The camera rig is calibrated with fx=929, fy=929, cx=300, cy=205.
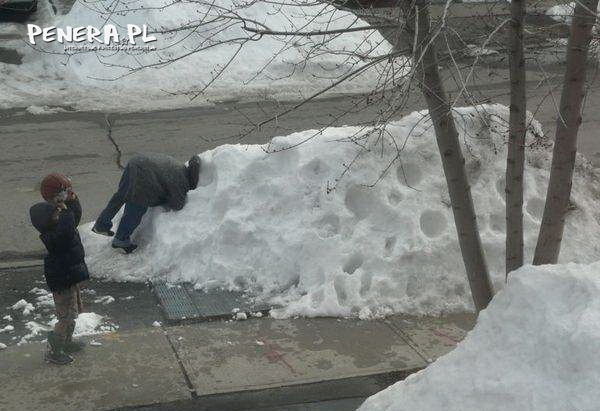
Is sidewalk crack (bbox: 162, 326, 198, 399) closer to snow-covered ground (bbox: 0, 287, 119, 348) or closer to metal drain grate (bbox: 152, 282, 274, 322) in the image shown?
metal drain grate (bbox: 152, 282, 274, 322)

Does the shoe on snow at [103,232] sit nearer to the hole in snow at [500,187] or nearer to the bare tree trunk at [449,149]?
the hole in snow at [500,187]

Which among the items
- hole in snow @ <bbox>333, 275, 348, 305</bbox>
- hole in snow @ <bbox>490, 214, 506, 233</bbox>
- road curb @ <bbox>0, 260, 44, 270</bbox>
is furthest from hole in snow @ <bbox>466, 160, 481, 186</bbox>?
road curb @ <bbox>0, 260, 44, 270</bbox>

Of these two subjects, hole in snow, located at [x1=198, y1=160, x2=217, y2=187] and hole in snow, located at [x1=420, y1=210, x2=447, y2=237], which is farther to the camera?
hole in snow, located at [x1=198, y1=160, x2=217, y2=187]

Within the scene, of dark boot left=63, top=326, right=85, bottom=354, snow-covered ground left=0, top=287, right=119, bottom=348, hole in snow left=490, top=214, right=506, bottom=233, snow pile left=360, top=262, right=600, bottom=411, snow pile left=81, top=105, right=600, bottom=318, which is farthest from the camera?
hole in snow left=490, top=214, right=506, bottom=233

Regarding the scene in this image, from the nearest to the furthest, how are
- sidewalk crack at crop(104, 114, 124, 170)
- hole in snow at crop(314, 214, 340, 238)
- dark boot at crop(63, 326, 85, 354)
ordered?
1. dark boot at crop(63, 326, 85, 354)
2. hole in snow at crop(314, 214, 340, 238)
3. sidewalk crack at crop(104, 114, 124, 170)

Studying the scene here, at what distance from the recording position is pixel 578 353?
142 inches

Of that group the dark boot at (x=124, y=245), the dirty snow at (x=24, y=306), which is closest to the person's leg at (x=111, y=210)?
the dark boot at (x=124, y=245)

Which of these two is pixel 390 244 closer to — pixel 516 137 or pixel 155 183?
pixel 155 183

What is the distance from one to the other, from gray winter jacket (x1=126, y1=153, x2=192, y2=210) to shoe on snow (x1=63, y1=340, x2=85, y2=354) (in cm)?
190

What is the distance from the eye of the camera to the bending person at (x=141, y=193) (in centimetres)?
773

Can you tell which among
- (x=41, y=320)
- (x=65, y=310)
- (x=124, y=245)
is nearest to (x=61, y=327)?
(x=65, y=310)

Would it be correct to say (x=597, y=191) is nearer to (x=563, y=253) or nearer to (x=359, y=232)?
(x=563, y=253)

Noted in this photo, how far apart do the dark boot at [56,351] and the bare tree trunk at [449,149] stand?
257 cm

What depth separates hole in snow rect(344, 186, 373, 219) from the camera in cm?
736
